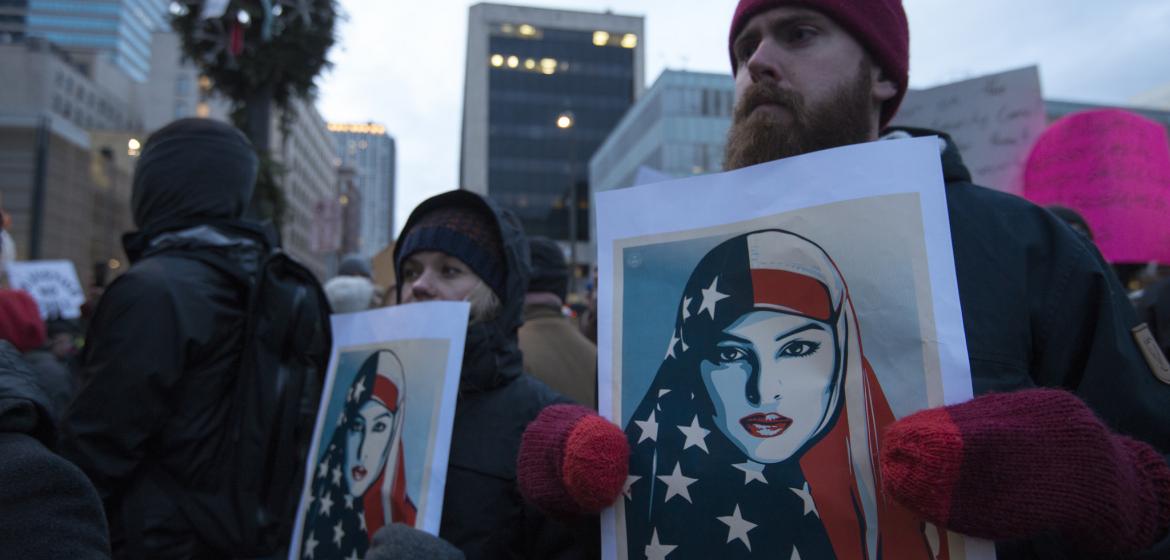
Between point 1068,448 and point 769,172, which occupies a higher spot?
point 769,172

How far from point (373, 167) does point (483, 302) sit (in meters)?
151

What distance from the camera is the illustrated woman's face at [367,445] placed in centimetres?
145

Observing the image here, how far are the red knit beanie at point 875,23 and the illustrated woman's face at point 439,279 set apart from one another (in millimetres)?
1035

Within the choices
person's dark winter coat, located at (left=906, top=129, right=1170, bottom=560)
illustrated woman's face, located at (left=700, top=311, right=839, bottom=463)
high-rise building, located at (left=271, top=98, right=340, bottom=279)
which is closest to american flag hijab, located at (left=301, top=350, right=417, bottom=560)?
illustrated woman's face, located at (left=700, top=311, right=839, bottom=463)

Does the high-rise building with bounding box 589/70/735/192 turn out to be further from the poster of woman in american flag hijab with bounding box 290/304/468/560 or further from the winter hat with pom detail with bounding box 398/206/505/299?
the poster of woman in american flag hijab with bounding box 290/304/468/560

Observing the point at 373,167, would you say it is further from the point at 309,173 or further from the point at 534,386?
the point at 534,386

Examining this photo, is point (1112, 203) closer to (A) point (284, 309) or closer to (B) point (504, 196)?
(A) point (284, 309)

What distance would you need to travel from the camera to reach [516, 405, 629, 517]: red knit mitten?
0.96 meters

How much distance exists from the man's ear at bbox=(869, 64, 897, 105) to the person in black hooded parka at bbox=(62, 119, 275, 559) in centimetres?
185

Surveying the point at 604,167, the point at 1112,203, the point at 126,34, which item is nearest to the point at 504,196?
the point at 604,167

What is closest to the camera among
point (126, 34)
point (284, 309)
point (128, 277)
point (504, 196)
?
point (128, 277)

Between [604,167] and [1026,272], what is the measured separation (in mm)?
58997

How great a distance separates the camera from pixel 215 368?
191cm

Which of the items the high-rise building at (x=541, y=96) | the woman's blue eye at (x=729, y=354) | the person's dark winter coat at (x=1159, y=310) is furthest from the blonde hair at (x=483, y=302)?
the high-rise building at (x=541, y=96)
